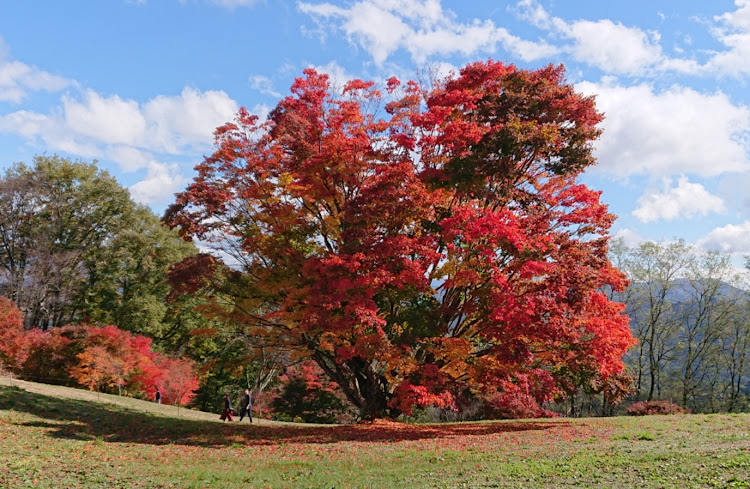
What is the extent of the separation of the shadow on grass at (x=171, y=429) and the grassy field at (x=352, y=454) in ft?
0.16

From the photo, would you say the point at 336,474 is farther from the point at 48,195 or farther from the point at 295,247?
the point at 48,195

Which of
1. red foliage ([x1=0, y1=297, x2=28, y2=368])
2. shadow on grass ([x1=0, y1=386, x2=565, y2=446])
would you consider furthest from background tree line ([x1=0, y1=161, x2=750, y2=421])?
shadow on grass ([x1=0, y1=386, x2=565, y2=446])

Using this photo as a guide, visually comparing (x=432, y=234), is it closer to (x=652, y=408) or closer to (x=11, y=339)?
(x=652, y=408)

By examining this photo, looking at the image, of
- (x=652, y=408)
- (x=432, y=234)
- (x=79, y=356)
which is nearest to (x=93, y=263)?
(x=79, y=356)

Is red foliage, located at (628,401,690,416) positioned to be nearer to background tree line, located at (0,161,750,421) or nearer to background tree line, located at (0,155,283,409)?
background tree line, located at (0,161,750,421)

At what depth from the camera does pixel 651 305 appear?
120 feet

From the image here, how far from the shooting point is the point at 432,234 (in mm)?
15359

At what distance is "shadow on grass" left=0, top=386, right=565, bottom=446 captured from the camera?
1367cm

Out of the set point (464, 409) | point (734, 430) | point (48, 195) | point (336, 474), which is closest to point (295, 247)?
point (336, 474)

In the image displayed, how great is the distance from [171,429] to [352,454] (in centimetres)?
726

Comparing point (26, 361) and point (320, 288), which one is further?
point (26, 361)

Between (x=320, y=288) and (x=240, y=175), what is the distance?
5970 millimetres

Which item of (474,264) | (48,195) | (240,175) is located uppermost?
(48,195)

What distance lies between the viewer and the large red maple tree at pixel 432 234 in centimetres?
1414
